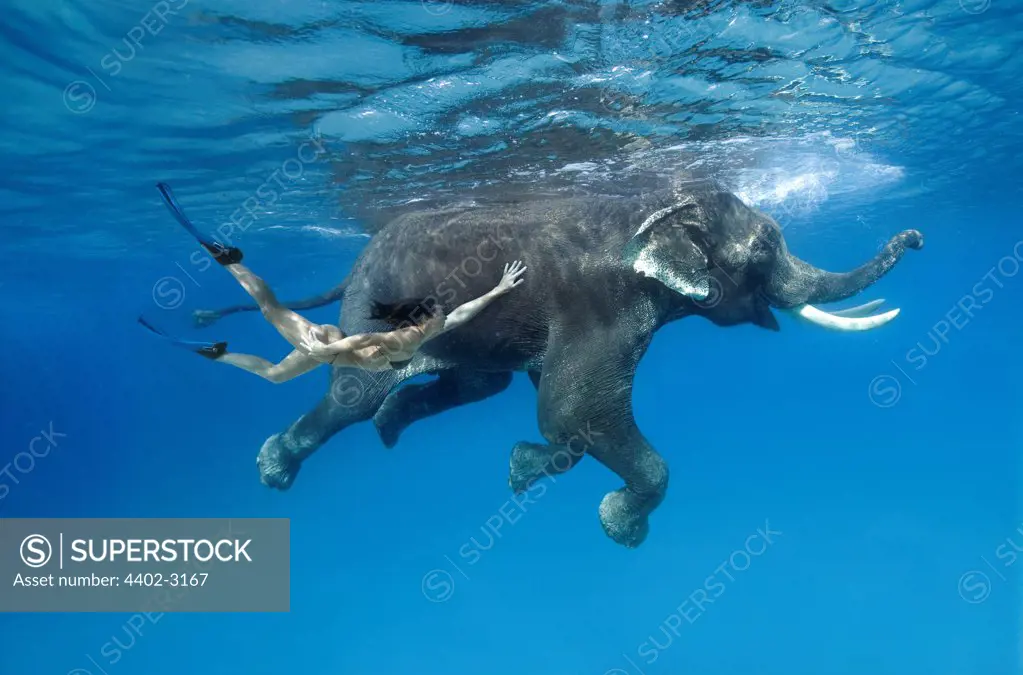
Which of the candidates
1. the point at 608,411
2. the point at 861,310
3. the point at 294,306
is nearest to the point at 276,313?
the point at 608,411

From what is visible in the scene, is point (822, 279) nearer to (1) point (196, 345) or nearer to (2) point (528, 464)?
(2) point (528, 464)

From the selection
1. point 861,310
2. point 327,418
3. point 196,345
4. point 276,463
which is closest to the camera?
point 196,345

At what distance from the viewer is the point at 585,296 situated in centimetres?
591

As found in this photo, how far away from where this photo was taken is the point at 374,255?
7.25 metres

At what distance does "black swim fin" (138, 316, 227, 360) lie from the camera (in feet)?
13.1

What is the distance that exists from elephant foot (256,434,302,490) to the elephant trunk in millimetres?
4915

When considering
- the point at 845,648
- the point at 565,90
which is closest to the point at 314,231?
the point at 565,90

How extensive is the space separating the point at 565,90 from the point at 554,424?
4.34 metres

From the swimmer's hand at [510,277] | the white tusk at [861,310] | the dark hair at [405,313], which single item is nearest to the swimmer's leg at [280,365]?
the dark hair at [405,313]

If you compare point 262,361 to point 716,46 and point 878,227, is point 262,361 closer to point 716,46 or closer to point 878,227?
point 716,46

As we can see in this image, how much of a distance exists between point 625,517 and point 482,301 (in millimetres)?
2261

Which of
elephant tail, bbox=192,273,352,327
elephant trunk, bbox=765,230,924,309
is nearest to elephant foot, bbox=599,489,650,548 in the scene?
elephant trunk, bbox=765,230,924,309

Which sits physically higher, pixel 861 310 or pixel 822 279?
pixel 822 279

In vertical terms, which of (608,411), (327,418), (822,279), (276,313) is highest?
(276,313)
